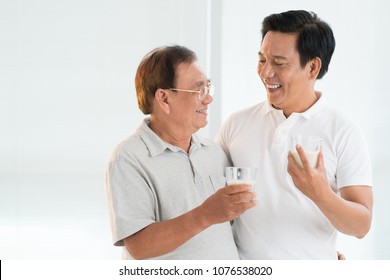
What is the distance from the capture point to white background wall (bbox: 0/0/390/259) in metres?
4.86

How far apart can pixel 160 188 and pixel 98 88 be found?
296cm

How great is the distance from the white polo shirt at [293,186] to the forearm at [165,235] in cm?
41

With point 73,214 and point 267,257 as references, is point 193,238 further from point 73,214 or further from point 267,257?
point 73,214

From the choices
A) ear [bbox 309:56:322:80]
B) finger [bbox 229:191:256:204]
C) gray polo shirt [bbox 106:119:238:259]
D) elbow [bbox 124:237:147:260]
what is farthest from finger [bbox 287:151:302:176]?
elbow [bbox 124:237:147:260]

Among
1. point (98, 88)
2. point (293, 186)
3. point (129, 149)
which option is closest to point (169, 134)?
point (129, 149)

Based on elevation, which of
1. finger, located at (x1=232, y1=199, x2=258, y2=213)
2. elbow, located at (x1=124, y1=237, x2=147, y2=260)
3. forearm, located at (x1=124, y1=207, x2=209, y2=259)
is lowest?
elbow, located at (x1=124, y1=237, x2=147, y2=260)

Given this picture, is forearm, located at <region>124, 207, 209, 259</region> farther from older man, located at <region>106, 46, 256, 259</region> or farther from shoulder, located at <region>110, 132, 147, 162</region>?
shoulder, located at <region>110, 132, 147, 162</region>

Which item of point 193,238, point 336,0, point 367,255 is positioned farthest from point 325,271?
point 336,0

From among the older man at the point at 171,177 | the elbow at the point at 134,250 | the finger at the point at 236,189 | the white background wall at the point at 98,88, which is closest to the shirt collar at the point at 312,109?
the older man at the point at 171,177

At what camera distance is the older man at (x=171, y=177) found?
2182 millimetres

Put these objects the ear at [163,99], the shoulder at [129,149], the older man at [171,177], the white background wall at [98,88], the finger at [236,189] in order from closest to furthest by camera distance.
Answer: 1. the finger at [236,189]
2. the older man at [171,177]
3. the shoulder at [129,149]
4. the ear at [163,99]
5. the white background wall at [98,88]

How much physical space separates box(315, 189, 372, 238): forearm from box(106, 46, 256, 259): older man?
0.33m

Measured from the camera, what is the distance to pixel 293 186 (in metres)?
2.46

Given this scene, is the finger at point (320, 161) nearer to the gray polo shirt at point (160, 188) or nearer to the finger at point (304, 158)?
the finger at point (304, 158)
